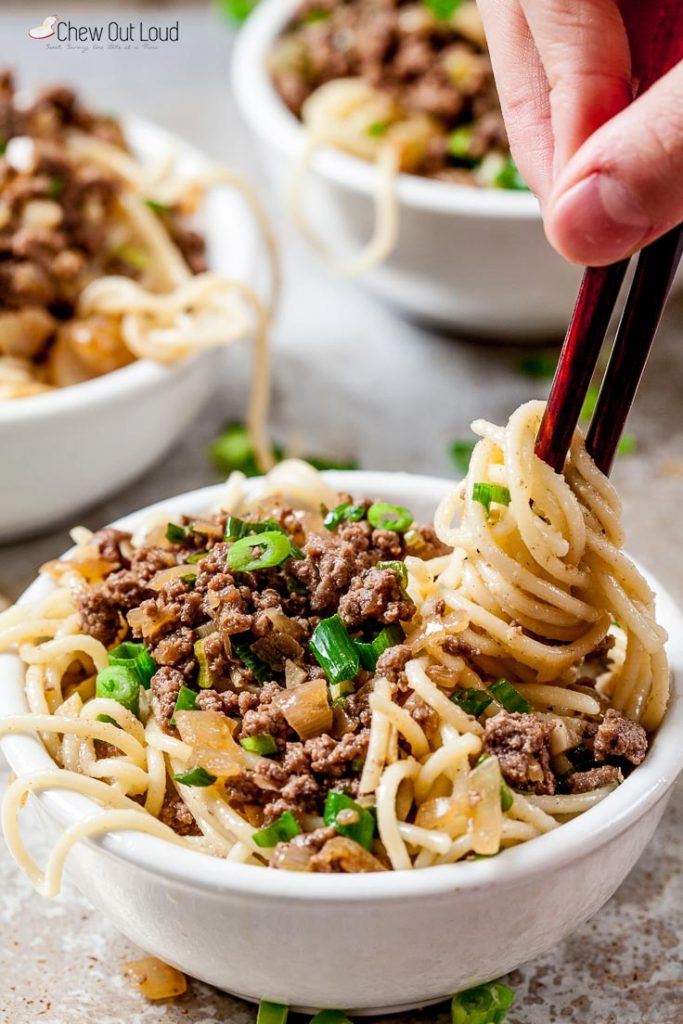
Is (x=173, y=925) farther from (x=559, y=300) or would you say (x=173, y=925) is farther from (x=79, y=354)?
(x=559, y=300)

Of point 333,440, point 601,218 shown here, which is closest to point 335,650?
point 601,218

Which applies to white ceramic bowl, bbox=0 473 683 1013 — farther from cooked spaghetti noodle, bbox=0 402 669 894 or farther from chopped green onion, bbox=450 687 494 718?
chopped green onion, bbox=450 687 494 718

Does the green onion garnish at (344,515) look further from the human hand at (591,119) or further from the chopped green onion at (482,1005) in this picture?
the chopped green onion at (482,1005)

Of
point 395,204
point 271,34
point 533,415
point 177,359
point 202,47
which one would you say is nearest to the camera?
point 533,415

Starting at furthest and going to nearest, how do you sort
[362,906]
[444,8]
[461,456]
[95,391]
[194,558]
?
[444,8] → [461,456] → [95,391] → [194,558] → [362,906]

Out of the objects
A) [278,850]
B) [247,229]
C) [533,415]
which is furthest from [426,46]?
[278,850]

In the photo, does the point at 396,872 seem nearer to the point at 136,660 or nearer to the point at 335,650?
the point at 335,650
